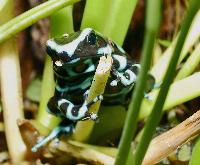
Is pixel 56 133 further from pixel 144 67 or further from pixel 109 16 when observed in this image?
pixel 144 67

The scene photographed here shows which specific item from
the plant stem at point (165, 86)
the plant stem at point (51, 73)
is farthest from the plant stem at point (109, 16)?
the plant stem at point (165, 86)

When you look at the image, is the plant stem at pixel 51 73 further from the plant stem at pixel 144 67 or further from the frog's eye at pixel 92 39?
the plant stem at pixel 144 67

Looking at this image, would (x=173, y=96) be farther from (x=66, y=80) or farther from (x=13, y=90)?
(x=13, y=90)

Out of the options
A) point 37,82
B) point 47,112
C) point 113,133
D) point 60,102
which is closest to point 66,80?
point 60,102

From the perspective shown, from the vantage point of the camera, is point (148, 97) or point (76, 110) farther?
point (148, 97)

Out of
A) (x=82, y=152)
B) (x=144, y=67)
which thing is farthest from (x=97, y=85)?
(x=144, y=67)

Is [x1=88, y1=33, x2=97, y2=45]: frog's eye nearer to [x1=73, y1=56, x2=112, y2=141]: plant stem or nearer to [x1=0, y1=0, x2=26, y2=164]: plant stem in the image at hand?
[x1=73, y1=56, x2=112, y2=141]: plant stem
